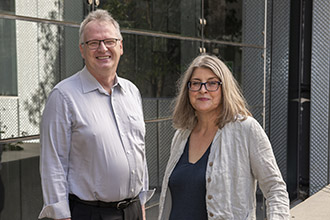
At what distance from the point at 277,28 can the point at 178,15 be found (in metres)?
2.86

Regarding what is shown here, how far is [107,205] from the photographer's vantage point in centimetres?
257

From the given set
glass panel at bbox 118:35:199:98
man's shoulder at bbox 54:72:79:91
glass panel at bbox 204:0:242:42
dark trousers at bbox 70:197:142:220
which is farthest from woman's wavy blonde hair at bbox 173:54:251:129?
glass panel at bbox 204:0:242:42

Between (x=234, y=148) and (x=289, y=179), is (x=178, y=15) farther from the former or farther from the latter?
(x=289, y=179)

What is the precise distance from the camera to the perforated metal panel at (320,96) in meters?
6.68

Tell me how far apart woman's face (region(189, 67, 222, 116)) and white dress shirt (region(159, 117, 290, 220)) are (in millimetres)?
167

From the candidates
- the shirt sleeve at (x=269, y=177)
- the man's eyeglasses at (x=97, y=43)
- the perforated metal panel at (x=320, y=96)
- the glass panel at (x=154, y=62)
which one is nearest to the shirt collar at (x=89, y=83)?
the man's eyeglasses at (x=97, y=43)

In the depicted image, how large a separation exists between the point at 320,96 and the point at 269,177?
4.99 metres

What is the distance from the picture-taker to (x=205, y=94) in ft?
7.50

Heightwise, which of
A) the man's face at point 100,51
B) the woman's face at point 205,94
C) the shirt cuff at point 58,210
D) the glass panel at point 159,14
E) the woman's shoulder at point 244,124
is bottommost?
the shirt cuff at point 58,210

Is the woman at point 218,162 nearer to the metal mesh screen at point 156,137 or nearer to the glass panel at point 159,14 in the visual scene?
the glass panel at point 159,14

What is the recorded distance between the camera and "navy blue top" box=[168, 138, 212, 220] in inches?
86.7

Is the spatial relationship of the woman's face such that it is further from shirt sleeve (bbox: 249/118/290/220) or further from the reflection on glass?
the reflection on glass

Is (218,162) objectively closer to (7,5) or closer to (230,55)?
(7,5)

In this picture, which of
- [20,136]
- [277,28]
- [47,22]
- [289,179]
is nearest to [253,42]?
[277,28]
